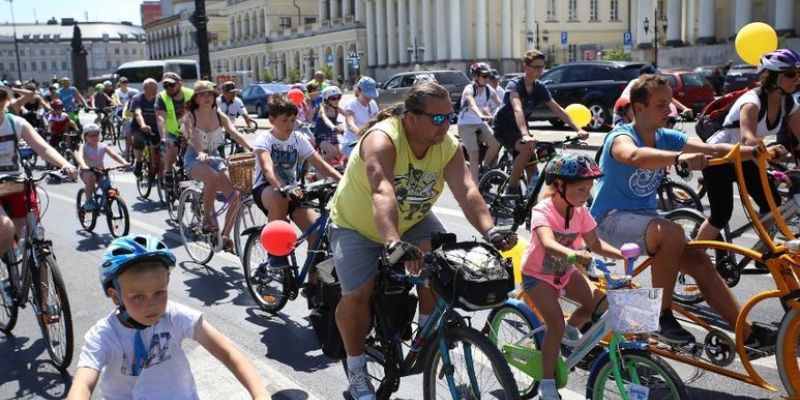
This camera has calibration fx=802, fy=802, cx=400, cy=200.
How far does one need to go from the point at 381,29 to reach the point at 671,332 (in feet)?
266

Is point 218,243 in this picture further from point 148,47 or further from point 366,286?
point 148,47

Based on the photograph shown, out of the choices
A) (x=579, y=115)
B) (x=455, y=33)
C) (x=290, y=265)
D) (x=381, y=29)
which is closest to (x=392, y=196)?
(x=290, y=265)

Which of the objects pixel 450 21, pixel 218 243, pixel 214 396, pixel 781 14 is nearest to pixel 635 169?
pixel 214 396

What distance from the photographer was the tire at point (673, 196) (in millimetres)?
7605

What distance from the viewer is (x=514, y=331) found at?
14.1 ft

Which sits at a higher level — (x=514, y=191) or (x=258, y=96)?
(x=258, y=96)

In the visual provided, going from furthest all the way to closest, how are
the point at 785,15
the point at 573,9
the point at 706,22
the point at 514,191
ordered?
the point at 573,9, the point at 706,22, the point at 785,15, the point at 514,191

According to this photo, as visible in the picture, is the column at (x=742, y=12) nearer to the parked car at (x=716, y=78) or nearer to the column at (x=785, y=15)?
the column at (x=785, y=15)

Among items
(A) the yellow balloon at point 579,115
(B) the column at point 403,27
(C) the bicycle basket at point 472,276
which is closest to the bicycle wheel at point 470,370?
(C) the bicycle basket at point 472,276

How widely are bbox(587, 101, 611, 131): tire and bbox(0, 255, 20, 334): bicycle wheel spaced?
1632 cm

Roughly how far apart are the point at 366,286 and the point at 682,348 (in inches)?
66.2

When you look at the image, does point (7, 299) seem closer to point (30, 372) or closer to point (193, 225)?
point (30, 372)

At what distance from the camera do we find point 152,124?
1232 cm

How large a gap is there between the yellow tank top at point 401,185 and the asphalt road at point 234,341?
3.69 ft
